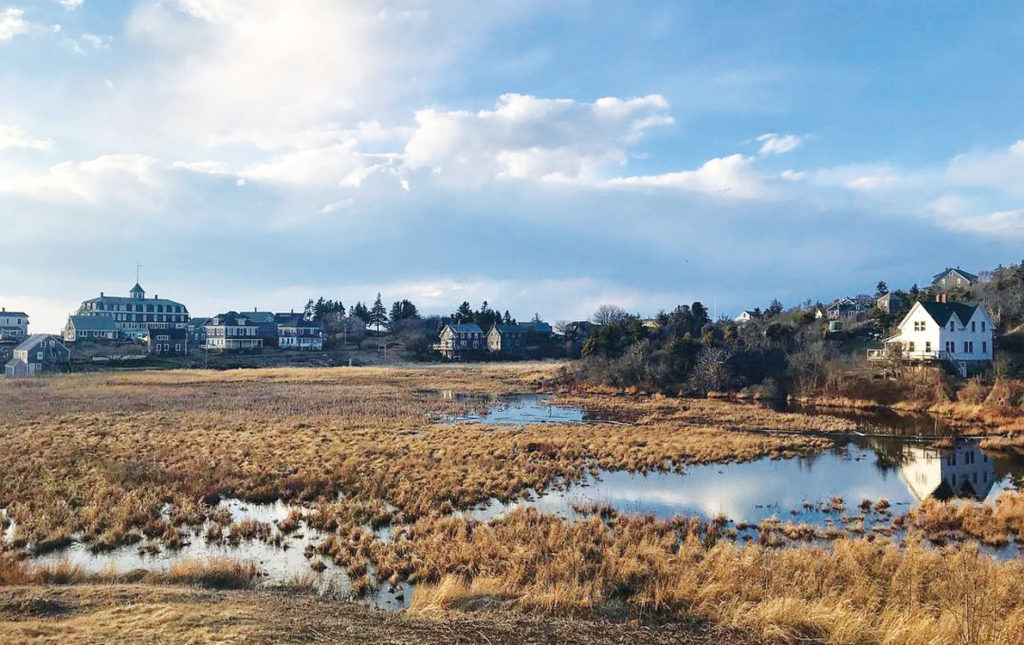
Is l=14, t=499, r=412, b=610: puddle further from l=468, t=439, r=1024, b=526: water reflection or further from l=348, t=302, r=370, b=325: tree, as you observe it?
l=348, t=302, r=370, b=325: tree

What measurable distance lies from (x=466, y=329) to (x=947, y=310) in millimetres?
83917

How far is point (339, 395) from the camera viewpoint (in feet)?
178

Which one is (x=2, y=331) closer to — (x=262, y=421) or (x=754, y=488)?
(x=262, y=421)

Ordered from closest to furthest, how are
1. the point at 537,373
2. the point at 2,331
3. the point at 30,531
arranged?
the point at 30,531
the point at 537,373
the point at 2,331

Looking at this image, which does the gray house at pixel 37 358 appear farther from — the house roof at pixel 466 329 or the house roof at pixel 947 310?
the house roof at pixel 947 310

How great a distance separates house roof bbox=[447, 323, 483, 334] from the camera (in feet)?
402

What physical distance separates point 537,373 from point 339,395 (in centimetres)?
3232

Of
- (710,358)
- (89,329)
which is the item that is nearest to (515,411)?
(710,358)

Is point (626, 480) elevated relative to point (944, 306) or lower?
lower

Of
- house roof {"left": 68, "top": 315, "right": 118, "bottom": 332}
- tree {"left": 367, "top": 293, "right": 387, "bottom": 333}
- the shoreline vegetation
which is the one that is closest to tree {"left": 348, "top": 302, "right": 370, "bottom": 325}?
tree {"left": 367, "top": 293, "right": 387, "bottom": 333}

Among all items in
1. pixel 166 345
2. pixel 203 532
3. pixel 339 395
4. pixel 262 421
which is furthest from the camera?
pixel 166 345

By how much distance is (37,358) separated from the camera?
8262 cm

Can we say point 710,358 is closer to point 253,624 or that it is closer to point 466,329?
point 253,624

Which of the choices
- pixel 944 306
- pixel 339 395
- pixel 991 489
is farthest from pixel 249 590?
pixel 944 306
